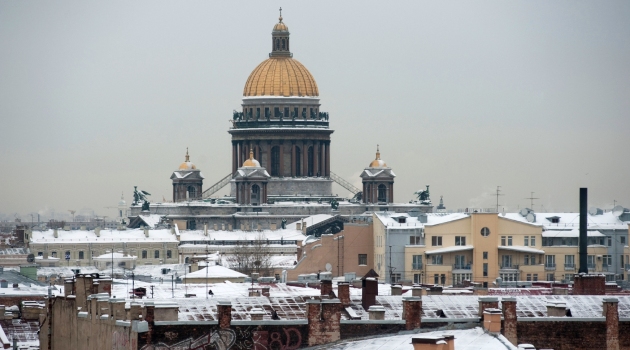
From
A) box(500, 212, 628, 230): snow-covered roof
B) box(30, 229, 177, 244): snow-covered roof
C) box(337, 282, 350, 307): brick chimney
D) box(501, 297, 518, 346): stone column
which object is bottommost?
box(501, 297, 518, 346): stone column

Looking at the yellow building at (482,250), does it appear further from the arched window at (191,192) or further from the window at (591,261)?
the arched window at (191,192)

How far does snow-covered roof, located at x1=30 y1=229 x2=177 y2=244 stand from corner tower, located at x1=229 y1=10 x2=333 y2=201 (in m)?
31.3

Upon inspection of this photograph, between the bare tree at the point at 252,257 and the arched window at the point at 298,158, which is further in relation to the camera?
the arched window at the point at 298,158

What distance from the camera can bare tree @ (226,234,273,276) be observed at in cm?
13238

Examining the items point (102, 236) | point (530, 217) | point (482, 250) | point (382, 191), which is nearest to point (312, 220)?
point (382, 191)

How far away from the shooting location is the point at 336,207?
183 m

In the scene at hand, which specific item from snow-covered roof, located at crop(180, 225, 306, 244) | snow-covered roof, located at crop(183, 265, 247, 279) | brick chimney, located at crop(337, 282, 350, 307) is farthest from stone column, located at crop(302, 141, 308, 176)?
brick chimney, located at crop(337, 282, 350, 307)

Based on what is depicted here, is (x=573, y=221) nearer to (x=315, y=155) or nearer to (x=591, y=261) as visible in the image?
(x=591, y=261)

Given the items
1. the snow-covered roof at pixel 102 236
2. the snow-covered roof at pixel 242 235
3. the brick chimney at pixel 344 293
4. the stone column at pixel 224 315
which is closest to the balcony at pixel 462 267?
the snow-covered roof at pixel 242 235

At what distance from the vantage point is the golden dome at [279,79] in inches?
7598

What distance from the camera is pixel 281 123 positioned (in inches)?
7633

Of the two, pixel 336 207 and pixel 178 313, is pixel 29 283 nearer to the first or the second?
pixel 178 313

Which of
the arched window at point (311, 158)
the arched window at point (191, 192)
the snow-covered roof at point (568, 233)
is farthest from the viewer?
the arched window at point (311, 158)

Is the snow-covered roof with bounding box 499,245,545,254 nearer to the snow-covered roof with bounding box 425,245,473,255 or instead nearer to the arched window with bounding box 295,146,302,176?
the snow-covered roof with bounding box 425,245,473,255
